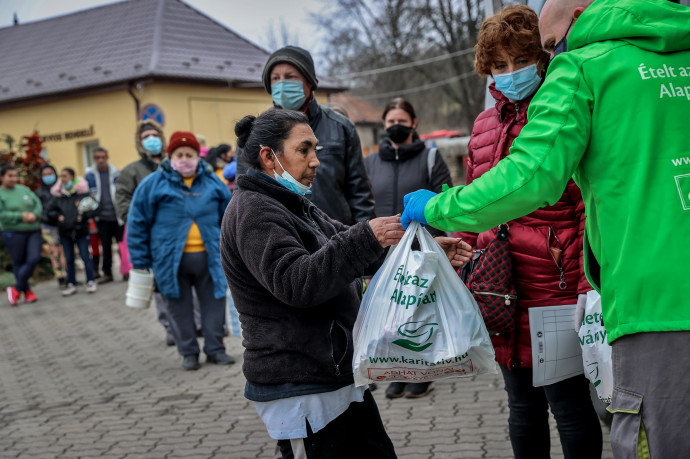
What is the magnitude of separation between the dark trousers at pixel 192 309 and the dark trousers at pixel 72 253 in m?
6.41

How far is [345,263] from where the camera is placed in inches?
107

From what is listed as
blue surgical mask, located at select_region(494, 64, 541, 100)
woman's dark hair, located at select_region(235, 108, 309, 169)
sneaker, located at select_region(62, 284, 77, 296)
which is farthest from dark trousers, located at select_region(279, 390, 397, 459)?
sneaker, located at select_region(62, 284, 77, 296)

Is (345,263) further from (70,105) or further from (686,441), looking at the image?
(70,105)

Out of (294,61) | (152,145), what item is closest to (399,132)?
(294,61)

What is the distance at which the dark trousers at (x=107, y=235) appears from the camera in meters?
13.8

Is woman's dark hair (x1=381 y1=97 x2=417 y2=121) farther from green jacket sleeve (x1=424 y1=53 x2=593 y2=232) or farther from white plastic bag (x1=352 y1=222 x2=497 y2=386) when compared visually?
green jacket sleeve (x1=424 y1=53 x2=593 y2=232)

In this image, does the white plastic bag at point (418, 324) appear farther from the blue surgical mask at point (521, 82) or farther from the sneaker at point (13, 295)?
the sneaker at point (13, 295)

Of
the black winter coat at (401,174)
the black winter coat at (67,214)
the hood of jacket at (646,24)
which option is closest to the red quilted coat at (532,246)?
the hood of jacket at (646,24)

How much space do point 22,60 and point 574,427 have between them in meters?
29.9

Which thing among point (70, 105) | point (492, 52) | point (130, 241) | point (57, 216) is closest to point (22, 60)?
point (70, 105)

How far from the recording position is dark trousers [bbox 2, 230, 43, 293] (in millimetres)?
12570

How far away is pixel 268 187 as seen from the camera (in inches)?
115

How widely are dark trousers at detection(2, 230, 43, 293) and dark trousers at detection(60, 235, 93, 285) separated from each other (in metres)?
0.45

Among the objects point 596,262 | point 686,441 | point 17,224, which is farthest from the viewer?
point 17,224
